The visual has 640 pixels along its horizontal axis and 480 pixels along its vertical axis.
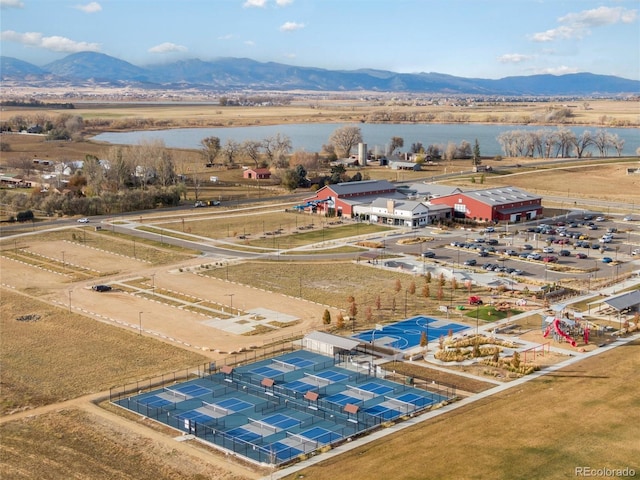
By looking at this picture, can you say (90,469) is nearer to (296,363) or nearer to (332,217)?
(296,363)

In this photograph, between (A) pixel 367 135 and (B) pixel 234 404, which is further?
(A) pixel 367 135

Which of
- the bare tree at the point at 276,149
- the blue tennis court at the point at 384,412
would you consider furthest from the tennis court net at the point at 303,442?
the bare tree at the point at 276,149

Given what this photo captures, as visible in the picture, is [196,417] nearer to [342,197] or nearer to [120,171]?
[342,197]

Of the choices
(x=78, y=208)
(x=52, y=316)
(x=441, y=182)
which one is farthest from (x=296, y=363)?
(x=441, y=182)

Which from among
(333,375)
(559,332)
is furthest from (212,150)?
(333,375)

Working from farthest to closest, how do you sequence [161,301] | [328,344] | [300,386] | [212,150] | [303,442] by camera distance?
[212,150] → [161,301] → [328,344] → [300,386] → [303,442]
